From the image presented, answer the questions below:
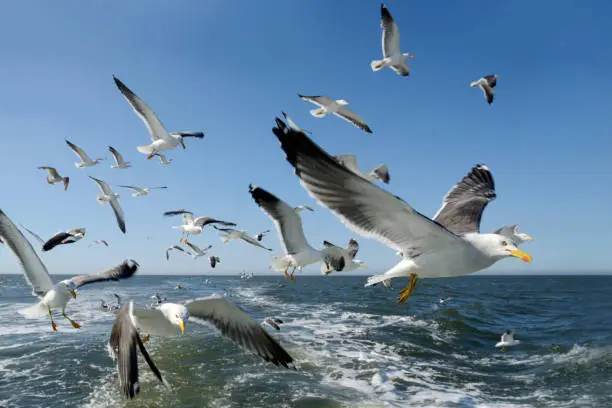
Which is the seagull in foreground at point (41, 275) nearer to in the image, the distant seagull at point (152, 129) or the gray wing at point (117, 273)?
the gray wing at point (117, 273)

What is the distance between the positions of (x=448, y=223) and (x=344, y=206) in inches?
108

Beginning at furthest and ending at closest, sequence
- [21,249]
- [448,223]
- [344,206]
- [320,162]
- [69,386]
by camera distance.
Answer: [69,386] < [21,249] < [448,223] < [344,206] < [320,162]

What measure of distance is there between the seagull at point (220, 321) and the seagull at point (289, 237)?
3.25 metres

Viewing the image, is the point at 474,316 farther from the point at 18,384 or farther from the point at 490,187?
the point at 18,384

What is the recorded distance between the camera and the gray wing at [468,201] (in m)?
6.07

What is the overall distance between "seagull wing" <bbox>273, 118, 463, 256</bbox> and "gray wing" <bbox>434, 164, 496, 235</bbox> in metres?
1.35

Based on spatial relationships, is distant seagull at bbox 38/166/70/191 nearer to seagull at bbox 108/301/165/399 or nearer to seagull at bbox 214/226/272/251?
seagull at bbox 214/226/272/251

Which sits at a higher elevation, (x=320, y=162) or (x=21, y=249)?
(x=320, y=162)

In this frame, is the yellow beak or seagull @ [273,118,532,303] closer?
seagull @ [273,118,532,303]

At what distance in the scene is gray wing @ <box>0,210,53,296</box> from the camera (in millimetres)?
7516

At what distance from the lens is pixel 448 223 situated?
6250mm

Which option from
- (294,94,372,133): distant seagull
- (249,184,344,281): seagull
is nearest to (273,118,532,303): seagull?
(249,184,344,281): seagull

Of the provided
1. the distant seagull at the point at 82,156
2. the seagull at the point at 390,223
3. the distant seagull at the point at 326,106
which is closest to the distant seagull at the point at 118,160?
the distant seagull at the point at 82,156

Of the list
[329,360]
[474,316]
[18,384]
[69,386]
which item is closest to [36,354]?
[18,384]
